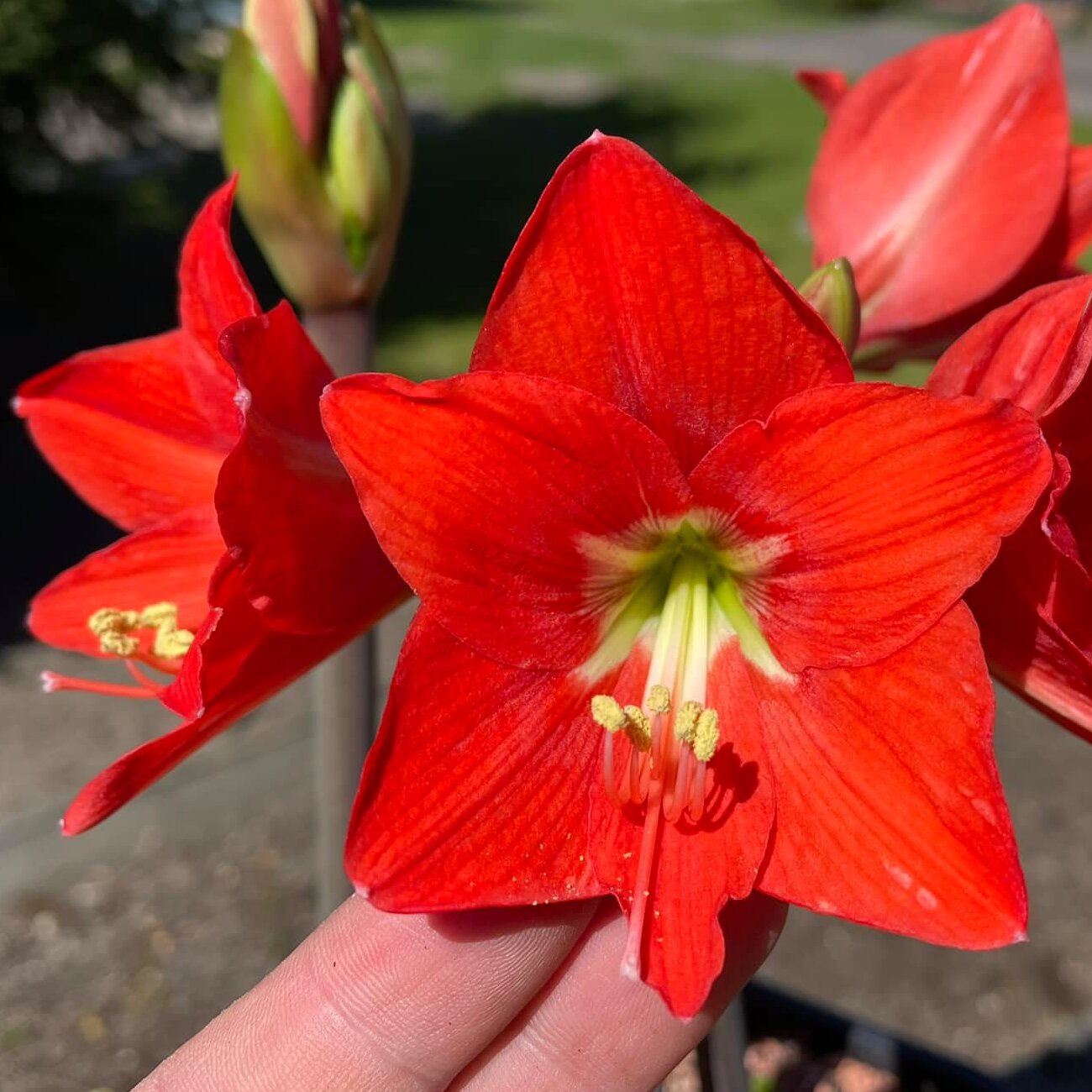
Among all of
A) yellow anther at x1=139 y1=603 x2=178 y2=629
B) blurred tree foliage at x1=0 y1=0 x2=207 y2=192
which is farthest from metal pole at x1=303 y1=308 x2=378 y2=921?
blurred tree foliage at x1=0 y1=0 x2=207 y2=192

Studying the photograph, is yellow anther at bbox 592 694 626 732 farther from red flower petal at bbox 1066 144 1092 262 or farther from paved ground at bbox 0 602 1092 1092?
paved ground at bbox 0 602 1092 1092

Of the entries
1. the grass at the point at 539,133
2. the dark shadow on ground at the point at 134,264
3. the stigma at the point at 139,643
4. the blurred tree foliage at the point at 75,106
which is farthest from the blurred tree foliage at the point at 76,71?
the stigma at the point at 139,643

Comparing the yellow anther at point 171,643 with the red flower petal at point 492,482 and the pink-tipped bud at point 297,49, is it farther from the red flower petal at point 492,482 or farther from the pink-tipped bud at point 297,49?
the pink-tipped bud at point 297,49

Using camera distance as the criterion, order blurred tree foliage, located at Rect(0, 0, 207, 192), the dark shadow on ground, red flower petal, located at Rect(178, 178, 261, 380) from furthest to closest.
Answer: blurred tree foliage, located at Rect(0, 0, 207, 192), the dark shadow on ground, red flower petal, located at Rect(178, 178, 261, 380)

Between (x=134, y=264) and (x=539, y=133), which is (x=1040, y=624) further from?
(x=539, y=133)

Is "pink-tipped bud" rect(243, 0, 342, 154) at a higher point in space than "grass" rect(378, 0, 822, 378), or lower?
higher

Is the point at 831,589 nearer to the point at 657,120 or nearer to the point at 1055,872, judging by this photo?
the point at 1055,872
